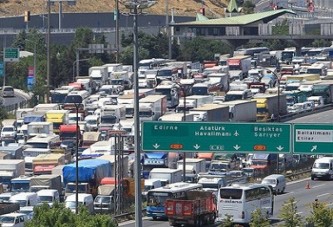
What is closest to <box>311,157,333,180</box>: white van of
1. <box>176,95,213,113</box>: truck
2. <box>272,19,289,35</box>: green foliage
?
<box>176,95,213,113</box>: truck

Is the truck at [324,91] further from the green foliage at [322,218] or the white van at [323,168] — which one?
the green foliage at [322,218]

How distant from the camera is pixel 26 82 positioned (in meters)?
113

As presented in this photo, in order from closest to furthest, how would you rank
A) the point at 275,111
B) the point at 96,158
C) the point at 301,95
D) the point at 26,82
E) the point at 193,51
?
1. the point at 96,158
2. the point at 275,111
3. the point at 301,95
4. the point at 26,82
5. the point at 193,51

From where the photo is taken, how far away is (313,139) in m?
43.4

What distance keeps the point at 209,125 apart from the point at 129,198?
46.0 feet

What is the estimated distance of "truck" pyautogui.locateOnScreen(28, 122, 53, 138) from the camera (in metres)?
77.9

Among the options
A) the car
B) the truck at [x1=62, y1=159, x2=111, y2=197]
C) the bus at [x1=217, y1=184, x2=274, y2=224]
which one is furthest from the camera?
the car

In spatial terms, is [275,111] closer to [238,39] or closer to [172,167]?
[172,167]

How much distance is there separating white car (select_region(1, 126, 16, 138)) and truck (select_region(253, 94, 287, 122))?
1547cm

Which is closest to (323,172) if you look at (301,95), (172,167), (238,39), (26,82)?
(172,167)

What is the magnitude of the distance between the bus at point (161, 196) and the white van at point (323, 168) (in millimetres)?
15443

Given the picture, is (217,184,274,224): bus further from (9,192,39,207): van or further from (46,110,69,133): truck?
(46,110,69,133): truck

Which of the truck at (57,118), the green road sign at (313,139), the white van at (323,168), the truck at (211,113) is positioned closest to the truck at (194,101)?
the truck at (211,113)

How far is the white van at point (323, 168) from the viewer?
6712 centimetres
